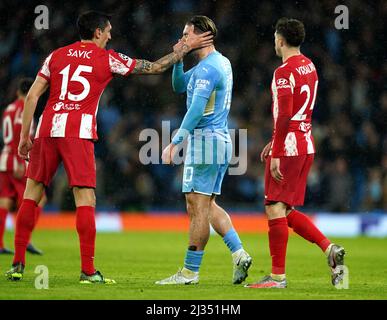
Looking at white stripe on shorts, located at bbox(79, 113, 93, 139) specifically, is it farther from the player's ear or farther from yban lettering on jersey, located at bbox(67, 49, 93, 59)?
the player's ear

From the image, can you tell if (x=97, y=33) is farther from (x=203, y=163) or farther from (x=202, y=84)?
(x=203, y=163)

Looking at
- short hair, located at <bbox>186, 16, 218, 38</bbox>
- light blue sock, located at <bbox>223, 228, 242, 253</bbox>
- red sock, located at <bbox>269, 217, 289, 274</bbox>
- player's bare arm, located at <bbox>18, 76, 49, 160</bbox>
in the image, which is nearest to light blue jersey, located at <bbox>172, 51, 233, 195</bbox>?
short hair, located at <bbox>186, 16, 218, 38</bbox>

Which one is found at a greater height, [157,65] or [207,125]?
[157,65]

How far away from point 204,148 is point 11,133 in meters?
4.99

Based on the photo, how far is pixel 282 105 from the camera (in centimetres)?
757

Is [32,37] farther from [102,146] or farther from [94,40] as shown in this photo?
[94,40]

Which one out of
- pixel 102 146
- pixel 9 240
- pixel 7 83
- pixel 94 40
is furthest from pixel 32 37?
pixel 94 40

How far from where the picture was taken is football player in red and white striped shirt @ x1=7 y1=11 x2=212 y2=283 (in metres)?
7.70

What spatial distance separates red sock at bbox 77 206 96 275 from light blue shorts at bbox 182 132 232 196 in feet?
2.80

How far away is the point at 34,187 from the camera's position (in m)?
7.90

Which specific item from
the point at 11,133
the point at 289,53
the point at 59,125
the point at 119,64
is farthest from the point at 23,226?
the point at 11,133

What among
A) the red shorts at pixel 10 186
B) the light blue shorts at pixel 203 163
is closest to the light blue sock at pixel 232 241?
the light blue shorts at pixel 203 163

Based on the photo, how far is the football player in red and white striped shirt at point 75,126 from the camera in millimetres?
7695

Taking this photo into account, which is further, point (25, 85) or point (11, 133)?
point (11, 133)
